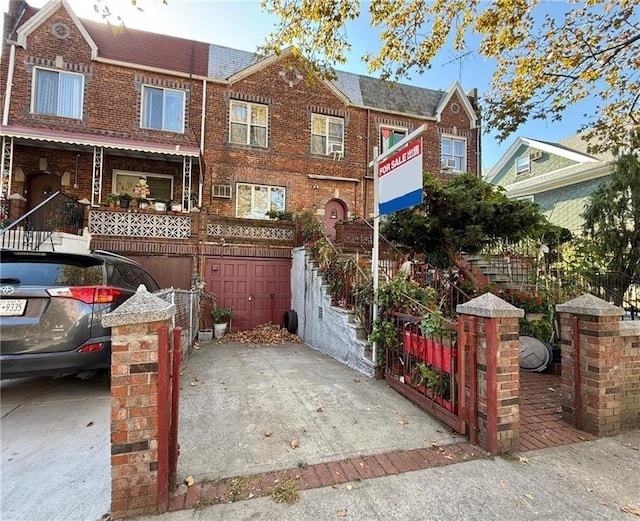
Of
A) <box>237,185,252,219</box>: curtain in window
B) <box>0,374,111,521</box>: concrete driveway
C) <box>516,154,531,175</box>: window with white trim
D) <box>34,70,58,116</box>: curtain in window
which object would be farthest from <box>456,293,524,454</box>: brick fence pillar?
<box>516,154,531,175</box>: window with white trim

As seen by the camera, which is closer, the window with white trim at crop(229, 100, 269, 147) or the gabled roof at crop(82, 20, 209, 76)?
the gabled roof at crop(82, 20, 209, 76)

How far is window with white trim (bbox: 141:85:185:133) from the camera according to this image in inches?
452

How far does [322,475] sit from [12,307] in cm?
354

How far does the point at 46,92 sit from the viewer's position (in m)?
10.6

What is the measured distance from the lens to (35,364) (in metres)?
3.45

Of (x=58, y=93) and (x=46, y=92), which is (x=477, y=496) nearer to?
(x=58, y=93)

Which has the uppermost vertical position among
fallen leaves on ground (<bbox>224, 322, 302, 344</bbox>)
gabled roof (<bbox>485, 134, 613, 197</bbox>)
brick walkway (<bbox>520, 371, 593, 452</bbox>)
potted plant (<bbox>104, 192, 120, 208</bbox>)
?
gabled roof (<bbox>485, 134, 613, 197</bbox>)

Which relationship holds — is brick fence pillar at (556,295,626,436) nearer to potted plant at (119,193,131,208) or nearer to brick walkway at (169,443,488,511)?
brick walkway at (169,443,488,511)

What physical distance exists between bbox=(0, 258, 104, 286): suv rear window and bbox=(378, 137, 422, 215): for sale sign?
3.91m

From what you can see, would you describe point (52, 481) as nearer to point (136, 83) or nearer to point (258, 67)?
point (136, 83)

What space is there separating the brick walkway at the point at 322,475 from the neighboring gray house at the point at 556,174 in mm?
14339

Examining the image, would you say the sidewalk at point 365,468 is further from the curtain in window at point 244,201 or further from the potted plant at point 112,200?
the curtain in window at point 244,201

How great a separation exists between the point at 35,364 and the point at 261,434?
251cm

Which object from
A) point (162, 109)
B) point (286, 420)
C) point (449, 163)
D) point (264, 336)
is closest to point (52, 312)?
point (286, 420)
